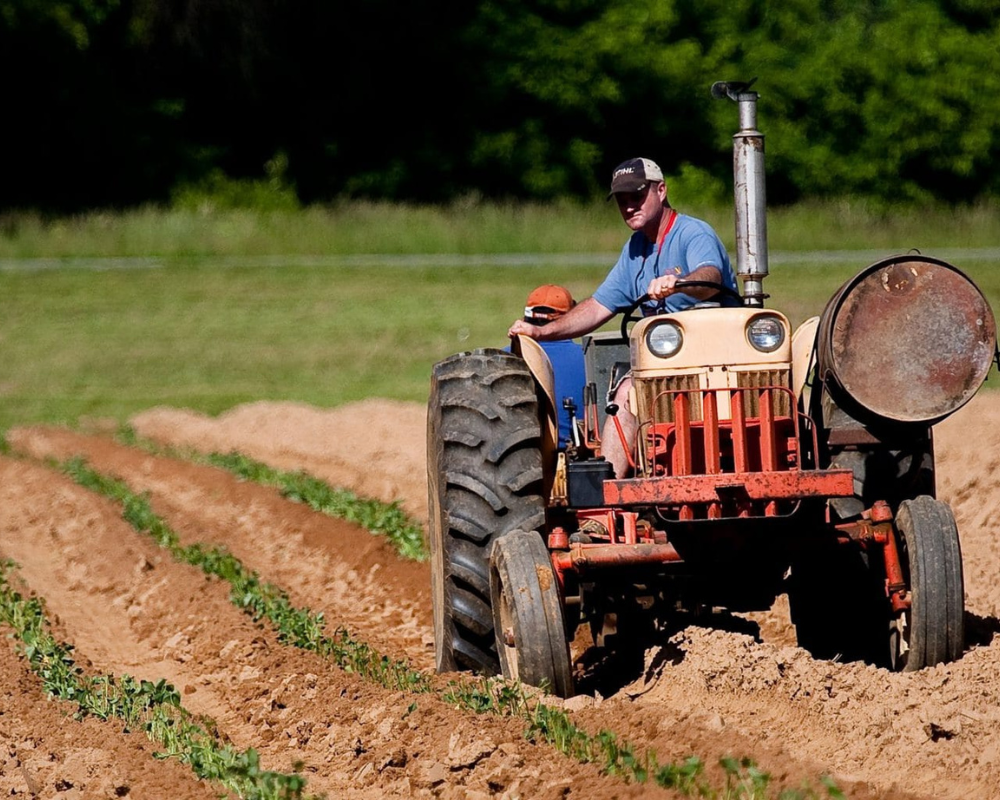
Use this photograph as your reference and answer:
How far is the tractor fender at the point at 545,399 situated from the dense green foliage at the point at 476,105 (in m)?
28.3

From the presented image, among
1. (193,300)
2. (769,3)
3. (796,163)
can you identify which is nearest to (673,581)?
(193,300)

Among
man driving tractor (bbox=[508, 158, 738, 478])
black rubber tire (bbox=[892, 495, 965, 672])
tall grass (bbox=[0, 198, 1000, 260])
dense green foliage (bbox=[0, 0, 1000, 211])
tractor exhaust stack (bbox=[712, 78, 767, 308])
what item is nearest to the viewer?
black rubber tire (bbox=[892, 495, 965, 672])

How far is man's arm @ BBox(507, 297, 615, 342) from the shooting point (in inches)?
283

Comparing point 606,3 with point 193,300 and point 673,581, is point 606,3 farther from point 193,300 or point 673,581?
point 673,581

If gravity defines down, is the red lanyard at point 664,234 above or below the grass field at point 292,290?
above

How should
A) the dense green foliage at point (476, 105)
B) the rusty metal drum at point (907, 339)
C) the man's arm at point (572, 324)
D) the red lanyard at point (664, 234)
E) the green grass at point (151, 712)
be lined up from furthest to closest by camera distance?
the dense green foliage at point (476, 105) → the man's arm at point (572, 324) → the red lanyard at point (664, 234) → the rusty metal drum at point (907, 339) → the green grass at point (151, 712)

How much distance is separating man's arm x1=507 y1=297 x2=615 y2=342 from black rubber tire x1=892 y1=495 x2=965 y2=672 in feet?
5.95

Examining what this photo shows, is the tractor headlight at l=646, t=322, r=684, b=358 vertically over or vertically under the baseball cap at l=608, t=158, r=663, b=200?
under

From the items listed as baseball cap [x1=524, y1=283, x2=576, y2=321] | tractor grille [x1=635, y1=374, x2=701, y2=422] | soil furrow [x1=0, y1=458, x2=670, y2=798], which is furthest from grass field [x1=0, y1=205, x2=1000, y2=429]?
tractor grille [x1=635, y1=374, x2=701, y2=422]

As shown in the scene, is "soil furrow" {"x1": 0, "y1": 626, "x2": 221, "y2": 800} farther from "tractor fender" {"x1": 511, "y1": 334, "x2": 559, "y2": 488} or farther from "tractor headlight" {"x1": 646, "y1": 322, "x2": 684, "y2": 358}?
"tractor headlight" {"x1": 646, "y1": 322, "x2": 684, "y2": 358}

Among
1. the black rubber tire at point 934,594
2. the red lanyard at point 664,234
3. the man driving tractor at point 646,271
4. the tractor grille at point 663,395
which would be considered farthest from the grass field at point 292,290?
the black rubber tire at point 934,594

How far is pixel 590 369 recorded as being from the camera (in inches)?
281

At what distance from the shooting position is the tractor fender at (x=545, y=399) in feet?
22.1

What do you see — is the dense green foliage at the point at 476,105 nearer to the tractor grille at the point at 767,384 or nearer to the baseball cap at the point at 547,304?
the baseball cap at the point at 547,304
